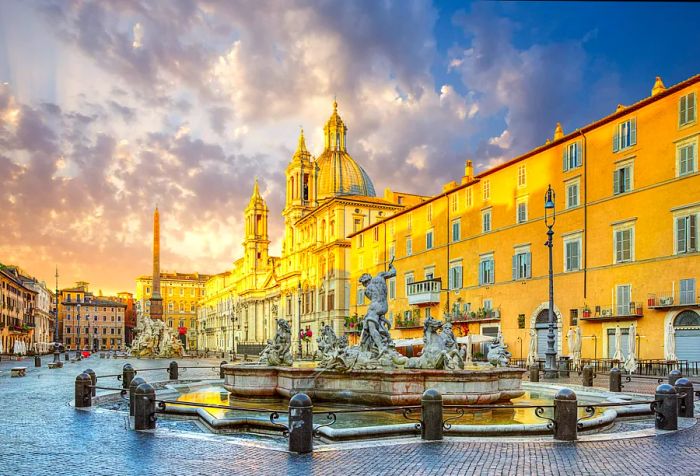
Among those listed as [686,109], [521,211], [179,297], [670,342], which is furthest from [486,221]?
[179,297]

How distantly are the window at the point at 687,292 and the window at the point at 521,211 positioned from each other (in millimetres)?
13653

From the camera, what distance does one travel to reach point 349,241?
3132 inches

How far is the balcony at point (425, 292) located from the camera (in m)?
56.2

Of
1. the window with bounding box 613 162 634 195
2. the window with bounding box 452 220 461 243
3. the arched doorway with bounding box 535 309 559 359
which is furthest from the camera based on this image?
the window with bounding box 452 220 461 243

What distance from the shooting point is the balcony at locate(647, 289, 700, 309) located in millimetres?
32031

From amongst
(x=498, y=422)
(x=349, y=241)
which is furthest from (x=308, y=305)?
(x=498, y=422)

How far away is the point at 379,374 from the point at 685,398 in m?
6.86

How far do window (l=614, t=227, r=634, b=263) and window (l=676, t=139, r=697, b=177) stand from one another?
13.5ft

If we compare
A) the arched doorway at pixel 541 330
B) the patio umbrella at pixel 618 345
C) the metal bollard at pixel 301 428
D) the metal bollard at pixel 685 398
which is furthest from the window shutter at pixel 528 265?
the metal bollard at pixel 301 428

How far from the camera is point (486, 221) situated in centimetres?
4981

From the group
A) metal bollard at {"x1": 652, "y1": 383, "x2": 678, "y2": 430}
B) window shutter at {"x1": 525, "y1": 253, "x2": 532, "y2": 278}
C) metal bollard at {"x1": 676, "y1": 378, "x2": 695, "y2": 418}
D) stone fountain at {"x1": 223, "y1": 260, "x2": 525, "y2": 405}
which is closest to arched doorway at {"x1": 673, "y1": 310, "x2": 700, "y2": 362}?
window shutter at {"x1": 525, "y1": 253, "x2": 532, "y2": 278}

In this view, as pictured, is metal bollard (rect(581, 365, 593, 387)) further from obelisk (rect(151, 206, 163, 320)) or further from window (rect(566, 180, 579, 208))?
obelisk (rect(151, 206, 163, 320))

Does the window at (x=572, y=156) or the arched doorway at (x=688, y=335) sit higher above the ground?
the window at (x=572, y=156)

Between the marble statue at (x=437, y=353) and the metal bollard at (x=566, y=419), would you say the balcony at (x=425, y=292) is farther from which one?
the metal bollard at (x=566, y=419)
